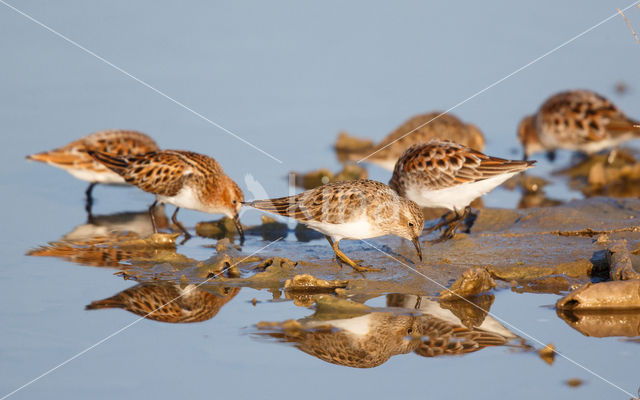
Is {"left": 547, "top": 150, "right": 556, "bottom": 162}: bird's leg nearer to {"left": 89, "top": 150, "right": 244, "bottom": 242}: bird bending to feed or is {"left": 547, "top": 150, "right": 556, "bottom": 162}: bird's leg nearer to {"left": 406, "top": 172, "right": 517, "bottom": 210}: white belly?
{"left": 406, "top": 172, "right": 517, "bottom": 210}: white belly

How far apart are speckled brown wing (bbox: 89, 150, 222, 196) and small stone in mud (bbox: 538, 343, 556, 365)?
619cm

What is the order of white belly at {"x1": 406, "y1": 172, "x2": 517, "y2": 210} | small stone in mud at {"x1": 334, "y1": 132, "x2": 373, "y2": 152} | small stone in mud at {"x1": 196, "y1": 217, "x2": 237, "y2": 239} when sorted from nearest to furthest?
1. white belly at {"x1": 406, "y1": 172, "x2": 517, "y2": 210}
2. small stone in mud at {"x1": 196, "y1": 217, "x2": 237, "y2": 239}
3. small stone in mud at {"x1": 334, "y1": 132, "x2": 373, "y2": 152}

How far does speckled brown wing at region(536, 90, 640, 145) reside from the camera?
15562 mm

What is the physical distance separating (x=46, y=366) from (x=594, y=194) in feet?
32.2

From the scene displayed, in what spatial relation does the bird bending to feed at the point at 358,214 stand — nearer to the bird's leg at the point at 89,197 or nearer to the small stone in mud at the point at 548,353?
the small stone in mud at the point at 548,353

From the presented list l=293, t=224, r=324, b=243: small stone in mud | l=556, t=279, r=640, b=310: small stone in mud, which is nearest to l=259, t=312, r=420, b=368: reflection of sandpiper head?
l=556, t=279, r=640, b=310: small stone in mud

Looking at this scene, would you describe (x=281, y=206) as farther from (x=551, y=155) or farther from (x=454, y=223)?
(x=551, y=155)

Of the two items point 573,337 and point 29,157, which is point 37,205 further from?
point 573,337

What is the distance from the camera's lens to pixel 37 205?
42.9 feet

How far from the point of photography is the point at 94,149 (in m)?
13.8

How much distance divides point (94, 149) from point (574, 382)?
30.3 feet

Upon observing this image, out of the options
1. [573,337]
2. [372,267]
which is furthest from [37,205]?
[573,337]

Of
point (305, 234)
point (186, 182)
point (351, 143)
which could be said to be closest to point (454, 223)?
point (305, 234)

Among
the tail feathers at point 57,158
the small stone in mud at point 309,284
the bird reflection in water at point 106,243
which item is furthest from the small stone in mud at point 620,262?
the tail feathers at point 57,158
